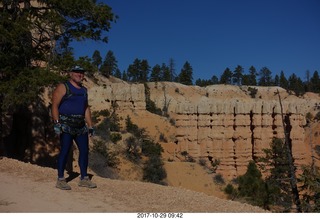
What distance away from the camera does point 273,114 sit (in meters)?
41.5

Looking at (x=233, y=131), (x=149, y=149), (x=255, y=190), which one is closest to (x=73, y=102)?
(x=255, y=190)

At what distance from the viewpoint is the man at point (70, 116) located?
23.3ft

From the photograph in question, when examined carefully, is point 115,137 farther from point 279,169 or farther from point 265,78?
point 265,78

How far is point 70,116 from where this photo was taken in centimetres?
722

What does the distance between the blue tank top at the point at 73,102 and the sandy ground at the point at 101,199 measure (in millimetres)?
1425

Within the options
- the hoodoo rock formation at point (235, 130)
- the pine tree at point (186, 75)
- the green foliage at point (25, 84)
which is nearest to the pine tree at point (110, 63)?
the pine tree at point (186, 75)

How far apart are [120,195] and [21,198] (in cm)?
165

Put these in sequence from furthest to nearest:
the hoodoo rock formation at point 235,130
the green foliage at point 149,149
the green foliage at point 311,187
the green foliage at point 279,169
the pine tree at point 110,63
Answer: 1. the pine tree at point 110,63
2. the hoodoo rock formation at point 235,130
3. the green foliage at point 149,149
4. the green foliage at point 279,169
5. the green foliage at point 311,187

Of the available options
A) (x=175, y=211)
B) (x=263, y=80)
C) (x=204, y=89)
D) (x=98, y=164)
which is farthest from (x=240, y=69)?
(x=175, y=211)

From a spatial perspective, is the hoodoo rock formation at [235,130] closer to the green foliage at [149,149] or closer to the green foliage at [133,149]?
the green foliage at [149,149]

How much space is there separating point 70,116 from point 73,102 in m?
0.26

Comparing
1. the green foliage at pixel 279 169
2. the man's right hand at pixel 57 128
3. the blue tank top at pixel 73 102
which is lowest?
the green foliage at pixel 279 169

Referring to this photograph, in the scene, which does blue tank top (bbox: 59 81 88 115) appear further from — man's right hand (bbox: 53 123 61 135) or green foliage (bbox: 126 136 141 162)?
green foliage (bbox: 126 136 141 162)

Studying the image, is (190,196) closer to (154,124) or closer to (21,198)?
(21,198)
